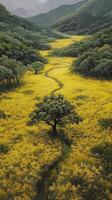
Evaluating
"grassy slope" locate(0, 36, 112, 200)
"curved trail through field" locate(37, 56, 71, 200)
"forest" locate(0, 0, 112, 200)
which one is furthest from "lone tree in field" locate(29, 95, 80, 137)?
"curved trail through field" locate(37, 56, 71, 200)

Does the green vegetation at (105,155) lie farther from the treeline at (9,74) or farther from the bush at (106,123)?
the treeline at (9,74)

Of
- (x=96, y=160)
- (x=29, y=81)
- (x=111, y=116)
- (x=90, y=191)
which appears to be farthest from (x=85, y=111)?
(x=29, y=81)

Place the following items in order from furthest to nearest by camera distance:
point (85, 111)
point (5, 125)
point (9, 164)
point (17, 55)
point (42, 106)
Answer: point (17, 55)
point (85, 111)
point (5, 125)
point (42, 106)
point (9, 164)

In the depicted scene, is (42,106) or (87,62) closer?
(42,106)

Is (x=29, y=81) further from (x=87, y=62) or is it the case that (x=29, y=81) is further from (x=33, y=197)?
(x=33, y=197)

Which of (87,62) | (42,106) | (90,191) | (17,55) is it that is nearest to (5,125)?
(42,106)

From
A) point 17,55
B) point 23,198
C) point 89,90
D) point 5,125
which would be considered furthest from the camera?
point 17,55

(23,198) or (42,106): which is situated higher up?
(42,106)

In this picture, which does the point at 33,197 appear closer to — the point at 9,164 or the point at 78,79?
the point at 9,164
